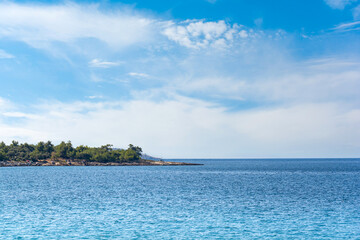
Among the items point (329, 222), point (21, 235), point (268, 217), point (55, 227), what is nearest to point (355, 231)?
point (329, 222)

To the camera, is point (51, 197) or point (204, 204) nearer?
point (204, 204)

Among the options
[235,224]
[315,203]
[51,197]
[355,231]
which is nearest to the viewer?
[355,231]

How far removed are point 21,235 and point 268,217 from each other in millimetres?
28272

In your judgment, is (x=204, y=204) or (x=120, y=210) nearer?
(x=120, y=210)

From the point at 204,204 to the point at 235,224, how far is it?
14267 mm

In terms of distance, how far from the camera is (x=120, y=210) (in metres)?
43.3

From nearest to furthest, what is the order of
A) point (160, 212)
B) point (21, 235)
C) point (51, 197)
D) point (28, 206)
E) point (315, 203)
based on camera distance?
point (21, 235), point (160, 212), point (28, 206), point (315, 203), point (51, 197)

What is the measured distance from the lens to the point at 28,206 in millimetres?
46094

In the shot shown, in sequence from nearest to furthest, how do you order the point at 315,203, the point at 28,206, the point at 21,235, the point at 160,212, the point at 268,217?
1. the point at 21,235
2. the point at 268,217
3. the point at 160,212
4. the point at 28,206
5. the point at 315,203

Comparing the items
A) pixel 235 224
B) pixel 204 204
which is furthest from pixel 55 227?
pixel 204 204

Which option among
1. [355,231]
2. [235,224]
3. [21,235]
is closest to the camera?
[21,235]

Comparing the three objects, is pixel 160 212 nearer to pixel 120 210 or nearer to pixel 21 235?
pixel 120 210

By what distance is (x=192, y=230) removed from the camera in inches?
1278

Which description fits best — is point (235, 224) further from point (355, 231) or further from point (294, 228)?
point (355, 231)
